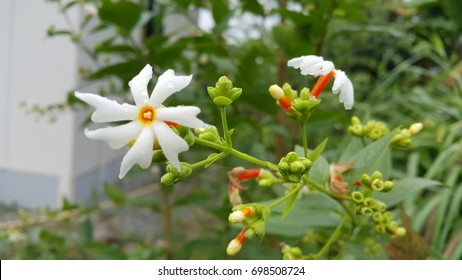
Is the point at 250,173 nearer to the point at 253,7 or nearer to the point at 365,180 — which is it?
the point at 365,180

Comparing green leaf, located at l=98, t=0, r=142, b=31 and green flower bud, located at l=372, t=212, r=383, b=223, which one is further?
green leaf, located at l=98, t=0, r=142, b=31

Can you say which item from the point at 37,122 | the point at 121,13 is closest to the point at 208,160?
the point at 121,13

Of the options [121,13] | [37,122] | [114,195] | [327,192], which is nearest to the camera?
[327,192]

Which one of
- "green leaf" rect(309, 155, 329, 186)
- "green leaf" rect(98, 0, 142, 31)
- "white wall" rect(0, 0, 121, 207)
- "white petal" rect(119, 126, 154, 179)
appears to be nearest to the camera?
"white petal" rect(119, 126, 154, 179)

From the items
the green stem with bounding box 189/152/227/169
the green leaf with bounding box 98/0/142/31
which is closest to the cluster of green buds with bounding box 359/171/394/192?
the green stem with bounding box 189/152/227/169

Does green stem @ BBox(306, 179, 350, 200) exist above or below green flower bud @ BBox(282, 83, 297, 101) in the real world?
below

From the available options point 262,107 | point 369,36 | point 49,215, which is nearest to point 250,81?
point 262,107

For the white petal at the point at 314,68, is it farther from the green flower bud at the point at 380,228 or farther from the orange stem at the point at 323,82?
the green flower bud at the point at 380,228

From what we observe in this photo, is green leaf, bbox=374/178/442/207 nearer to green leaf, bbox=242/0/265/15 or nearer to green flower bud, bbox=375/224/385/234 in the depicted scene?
green flower bud, bbox=375/224/385/234
